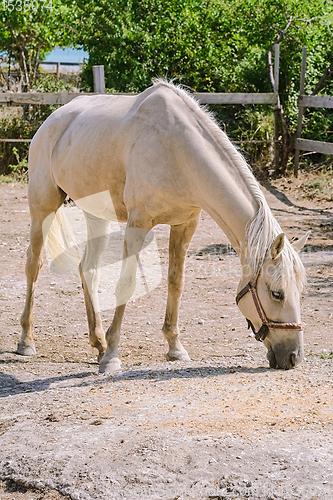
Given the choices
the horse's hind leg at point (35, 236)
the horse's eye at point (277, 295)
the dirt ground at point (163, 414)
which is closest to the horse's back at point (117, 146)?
the horse's hind leg at point (35, 236)

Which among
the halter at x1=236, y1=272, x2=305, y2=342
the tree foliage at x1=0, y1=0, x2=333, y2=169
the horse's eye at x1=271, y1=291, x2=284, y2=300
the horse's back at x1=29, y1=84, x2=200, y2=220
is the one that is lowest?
the halter at x1=236, y1=272, x2=305, y2=342

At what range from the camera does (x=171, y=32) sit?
13703 millimetres

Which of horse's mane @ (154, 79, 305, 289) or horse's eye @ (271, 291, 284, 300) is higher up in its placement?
horse's mane @ (154, 79, 305, 289)

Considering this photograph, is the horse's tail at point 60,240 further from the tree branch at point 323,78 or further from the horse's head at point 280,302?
the tree branch at point 323,78

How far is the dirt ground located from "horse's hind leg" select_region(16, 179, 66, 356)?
0.58ft

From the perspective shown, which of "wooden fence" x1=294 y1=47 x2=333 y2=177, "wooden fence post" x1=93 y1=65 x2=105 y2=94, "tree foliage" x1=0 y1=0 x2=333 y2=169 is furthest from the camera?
"tree foliage" x1=0 y1=0 x2=333 y2=169

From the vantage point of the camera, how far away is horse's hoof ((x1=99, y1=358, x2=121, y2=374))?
4449mm

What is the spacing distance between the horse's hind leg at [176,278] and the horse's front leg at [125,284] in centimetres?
44

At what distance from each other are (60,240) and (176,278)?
1.28 m

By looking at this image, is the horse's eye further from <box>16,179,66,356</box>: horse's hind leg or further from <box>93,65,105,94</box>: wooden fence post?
<box>93,65,105,94</box>: wooden fence post

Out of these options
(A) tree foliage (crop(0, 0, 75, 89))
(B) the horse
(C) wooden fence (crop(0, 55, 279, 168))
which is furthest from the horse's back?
(A) tree foliage (crop(0, 0, 75, 89))

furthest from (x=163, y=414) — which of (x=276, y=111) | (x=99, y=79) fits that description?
(x=276, y=111)

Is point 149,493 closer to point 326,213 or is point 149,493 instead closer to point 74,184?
point 74,184

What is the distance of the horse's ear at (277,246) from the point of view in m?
3.60
